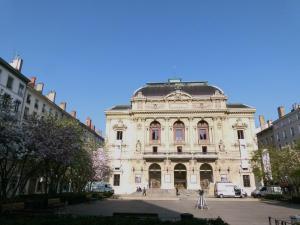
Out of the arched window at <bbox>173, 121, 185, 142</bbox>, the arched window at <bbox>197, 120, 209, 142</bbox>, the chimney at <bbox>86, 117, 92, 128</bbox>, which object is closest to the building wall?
the chimney at <bbox>86, 117, 92, 128</bbox>

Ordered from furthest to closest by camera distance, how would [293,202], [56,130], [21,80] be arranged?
[21,80] → [293,202] → [56,130]

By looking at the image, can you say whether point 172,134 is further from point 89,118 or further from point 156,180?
point 89,118

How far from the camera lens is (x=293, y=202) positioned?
30125 mm

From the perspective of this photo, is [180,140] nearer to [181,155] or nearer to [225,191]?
[181,155]

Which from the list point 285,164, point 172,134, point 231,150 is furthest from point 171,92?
point 285,164

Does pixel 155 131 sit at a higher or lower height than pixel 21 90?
lower

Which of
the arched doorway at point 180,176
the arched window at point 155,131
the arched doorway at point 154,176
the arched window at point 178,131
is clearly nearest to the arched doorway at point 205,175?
the arched doorway at point 180,176

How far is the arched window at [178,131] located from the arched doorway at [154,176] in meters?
7.23

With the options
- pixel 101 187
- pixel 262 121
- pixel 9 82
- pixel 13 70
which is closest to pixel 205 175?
pixel 101 187

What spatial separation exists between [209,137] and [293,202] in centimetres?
2627

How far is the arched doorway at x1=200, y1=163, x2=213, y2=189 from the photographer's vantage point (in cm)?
5296

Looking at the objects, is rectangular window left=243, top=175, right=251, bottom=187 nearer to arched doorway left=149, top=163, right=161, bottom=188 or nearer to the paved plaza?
arched doorway left=149, top=163, right=161, bottom=188

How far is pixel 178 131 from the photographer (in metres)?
56.8

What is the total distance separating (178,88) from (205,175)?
20.0 m
